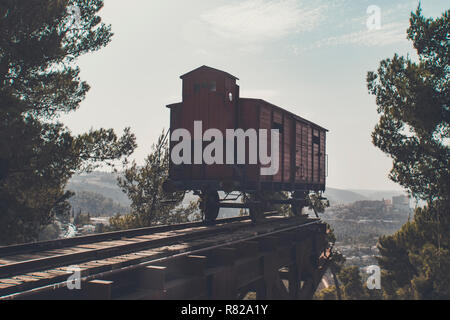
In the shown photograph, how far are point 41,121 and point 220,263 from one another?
481 inches

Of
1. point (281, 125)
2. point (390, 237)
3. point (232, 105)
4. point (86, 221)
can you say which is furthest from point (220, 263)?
point (86, 221)

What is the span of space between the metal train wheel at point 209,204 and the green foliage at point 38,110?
564 cm

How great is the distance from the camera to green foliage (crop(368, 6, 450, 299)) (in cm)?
1697

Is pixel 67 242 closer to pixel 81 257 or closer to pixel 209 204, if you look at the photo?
pixel 81 257

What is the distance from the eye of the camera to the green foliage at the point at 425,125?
17.0 meters

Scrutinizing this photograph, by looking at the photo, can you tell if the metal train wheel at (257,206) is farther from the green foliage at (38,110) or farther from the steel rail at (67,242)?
the green foliage at (38,110)

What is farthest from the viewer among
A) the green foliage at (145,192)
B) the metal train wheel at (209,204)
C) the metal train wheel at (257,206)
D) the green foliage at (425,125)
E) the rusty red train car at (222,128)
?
the green foliage at (145,192)

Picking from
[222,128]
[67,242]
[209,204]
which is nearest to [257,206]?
[209,204]

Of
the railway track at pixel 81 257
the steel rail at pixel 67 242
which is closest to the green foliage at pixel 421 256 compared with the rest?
the railway track at pixel 81 257

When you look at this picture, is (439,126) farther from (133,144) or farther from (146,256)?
(146,256)

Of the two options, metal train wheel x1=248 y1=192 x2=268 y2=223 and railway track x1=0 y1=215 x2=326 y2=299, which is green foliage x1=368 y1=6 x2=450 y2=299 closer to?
metal train wheel x1=248 y1=192 x2=268 y2=223
